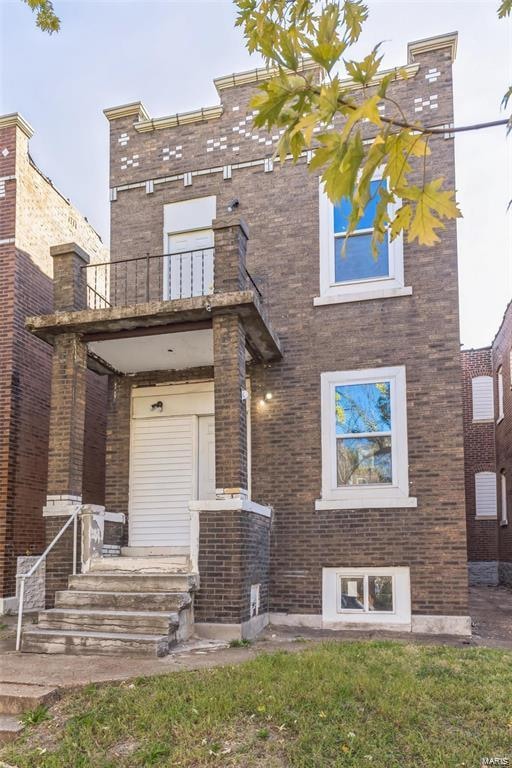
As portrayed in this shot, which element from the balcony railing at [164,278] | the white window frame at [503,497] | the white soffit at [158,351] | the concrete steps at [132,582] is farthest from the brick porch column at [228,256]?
the white window frame at [503,497]

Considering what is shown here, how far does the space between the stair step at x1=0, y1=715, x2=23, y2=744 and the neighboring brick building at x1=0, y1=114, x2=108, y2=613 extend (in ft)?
18.1

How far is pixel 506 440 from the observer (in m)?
17.5

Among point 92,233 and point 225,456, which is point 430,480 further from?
point 92,233

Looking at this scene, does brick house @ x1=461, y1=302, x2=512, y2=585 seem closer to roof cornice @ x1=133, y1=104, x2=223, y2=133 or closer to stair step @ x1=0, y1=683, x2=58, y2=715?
roof cornice @ x1=133, y1=104, x2=223, y2=133

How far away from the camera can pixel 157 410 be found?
33.9ft

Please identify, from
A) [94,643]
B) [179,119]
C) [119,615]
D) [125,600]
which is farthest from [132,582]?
[179,119]

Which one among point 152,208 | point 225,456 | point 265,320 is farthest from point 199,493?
point 152,208

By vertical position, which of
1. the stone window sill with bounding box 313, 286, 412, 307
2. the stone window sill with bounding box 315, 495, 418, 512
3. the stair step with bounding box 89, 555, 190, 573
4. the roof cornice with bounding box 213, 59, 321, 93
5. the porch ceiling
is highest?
the roof cornice with bounding box 213, 59, 321, 93

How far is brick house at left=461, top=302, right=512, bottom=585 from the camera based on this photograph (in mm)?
17438

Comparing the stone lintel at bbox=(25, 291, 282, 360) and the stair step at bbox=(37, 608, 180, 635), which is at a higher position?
the stone lintel at bbox=(25, 291, 282, 360)

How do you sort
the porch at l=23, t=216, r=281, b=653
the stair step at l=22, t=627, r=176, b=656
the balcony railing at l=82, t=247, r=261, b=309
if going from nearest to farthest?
the stair step at l=22, t=627, r=176, b=656 < the porch at l=23, t=216, r=281, b=653 < the balcony railing at l=82, t=247, r=261, b=309

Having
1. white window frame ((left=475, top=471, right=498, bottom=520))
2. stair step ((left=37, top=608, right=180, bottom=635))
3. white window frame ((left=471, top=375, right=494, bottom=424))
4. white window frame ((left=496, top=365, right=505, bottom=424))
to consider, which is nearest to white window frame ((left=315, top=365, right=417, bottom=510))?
stair step ((left=37, top=608, right=180, bottom=635))

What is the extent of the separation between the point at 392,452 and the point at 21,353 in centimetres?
623

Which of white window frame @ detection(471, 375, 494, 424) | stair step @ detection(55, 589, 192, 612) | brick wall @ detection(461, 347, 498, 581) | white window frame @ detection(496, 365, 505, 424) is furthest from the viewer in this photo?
white window frame @ detection(471, 375, 494, 424)
